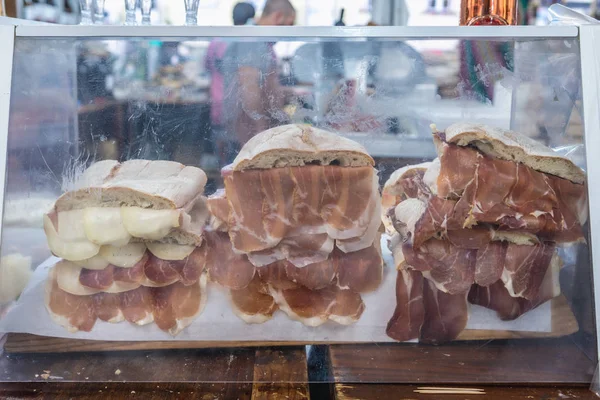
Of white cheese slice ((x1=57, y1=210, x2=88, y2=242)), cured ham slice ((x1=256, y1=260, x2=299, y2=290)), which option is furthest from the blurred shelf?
white cheese slice ((x1=57, y1=210, x2=88, y2=242))

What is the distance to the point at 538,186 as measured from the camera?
1279 millimetres

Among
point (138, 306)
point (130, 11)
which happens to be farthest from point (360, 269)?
point (130, 11)

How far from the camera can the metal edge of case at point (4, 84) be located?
124 cm

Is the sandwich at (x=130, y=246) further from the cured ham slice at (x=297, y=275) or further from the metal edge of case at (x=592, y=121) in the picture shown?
the metal edge of case at (x=592, y=121)

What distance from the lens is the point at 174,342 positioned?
54.4 inches

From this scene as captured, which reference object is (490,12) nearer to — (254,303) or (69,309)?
(254,303)

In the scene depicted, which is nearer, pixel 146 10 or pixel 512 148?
pixel 512 148

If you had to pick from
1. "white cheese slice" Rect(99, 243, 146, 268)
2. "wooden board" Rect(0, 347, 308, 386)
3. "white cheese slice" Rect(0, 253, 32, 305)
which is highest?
"white cheese slice" Rect(99, 243, 146, 268)

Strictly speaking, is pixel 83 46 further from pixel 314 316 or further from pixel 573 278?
pixel 573 278

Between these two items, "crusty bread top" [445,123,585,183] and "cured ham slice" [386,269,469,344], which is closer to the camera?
"crusty bread top" [445,123,585,183]

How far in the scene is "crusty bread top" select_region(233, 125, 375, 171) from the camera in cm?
124

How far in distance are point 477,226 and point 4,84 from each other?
3.69 ft

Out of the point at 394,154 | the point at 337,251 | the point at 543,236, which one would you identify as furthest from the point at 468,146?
the point at 337,251

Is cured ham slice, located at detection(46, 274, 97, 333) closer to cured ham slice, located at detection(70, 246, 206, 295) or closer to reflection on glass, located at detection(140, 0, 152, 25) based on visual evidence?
cured ham slice, located at detection(70, 246, 206, 295)
